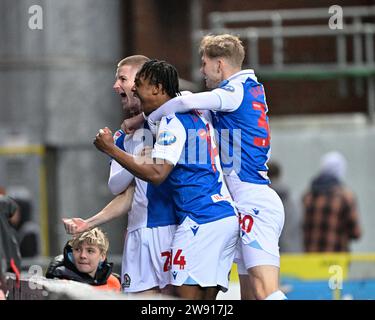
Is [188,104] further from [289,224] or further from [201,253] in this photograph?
[289,224]

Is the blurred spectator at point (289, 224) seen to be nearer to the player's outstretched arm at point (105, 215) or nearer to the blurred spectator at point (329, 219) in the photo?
the blurred spectator at point (329, 219)

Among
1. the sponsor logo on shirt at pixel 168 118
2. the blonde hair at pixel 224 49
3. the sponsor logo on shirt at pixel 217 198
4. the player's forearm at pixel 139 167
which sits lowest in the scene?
the sponsor logo on shirt at pixel 217 198

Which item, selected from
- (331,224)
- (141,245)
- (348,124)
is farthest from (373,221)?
(141,245)

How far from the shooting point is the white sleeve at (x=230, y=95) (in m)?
7.88

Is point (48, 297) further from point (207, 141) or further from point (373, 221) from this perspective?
point (373, 221)

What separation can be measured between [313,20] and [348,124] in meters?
2.16

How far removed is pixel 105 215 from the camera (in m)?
8.14

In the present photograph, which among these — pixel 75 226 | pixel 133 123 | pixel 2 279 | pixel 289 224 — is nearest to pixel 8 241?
pixel 2 279

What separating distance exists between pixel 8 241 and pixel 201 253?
6.19 ft

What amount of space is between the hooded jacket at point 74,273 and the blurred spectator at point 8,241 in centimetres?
41

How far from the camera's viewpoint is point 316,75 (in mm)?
20469

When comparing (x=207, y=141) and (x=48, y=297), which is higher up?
(x=207, y=141)

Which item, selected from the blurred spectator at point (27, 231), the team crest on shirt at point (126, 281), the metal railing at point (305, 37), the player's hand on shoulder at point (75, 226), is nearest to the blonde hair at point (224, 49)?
the player's hand on shoulder at point (75, 226)

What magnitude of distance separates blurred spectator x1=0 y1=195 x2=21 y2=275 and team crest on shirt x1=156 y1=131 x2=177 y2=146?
1.64 metres
